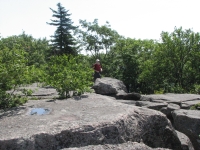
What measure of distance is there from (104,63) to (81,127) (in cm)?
2869

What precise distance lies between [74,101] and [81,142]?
2.45 metres

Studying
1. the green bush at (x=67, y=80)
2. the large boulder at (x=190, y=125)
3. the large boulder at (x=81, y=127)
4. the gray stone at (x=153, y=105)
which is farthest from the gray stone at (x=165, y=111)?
the large boulder at (x=81, y=127)

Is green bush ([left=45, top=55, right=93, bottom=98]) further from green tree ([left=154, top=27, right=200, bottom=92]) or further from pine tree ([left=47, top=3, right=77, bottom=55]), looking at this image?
pine tree ([left=47, top=3, right=77, bottom=55])

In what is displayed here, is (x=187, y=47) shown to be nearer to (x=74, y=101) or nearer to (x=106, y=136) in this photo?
(x=74, y=101)

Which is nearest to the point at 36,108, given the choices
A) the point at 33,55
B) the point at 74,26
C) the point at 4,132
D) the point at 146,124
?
the point at 4,132

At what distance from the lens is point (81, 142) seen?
5129mm

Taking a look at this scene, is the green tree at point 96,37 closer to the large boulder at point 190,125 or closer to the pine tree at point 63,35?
the pine tree at point 63,35

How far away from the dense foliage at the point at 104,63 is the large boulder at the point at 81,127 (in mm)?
1209

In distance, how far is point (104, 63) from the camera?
3378 cm

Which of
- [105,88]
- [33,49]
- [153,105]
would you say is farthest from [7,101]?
[33,49]

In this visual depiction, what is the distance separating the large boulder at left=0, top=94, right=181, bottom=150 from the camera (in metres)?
4.90

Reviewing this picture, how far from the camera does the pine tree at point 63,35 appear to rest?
101 feet

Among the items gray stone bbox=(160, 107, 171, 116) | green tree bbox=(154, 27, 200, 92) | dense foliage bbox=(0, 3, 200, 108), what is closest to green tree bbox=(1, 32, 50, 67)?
dense foliage bbox=(0, 3, 200, 108)

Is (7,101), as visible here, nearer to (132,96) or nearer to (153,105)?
(153,105)
